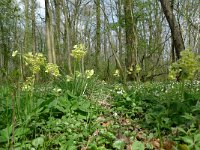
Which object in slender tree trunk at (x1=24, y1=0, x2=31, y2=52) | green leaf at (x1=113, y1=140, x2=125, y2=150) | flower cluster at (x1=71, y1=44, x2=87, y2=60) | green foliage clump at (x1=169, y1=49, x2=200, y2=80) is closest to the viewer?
green leaf at (x1=113, y1=140, x2=125, y2=150)

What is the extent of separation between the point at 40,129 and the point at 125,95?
142 centimetres

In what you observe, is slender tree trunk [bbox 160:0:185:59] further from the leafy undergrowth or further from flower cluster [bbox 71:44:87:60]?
flower cluster [bbox 71:44:87:60]

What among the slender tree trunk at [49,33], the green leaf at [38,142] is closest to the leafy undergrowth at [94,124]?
Answer: the green leaf at [38,142]

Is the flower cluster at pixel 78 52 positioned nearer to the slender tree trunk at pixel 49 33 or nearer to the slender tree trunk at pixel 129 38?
the slender tree trunk at pixel 129 38

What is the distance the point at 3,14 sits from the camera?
18.8 metres

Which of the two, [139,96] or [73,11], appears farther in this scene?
[73,11]

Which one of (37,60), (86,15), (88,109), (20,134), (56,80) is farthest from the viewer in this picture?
(86,15)

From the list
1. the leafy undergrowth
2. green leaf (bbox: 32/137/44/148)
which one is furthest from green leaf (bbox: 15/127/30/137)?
green leaf (bbox: 32/137/44/148)

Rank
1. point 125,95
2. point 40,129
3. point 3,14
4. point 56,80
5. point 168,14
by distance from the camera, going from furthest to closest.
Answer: point 3,14 < point 168,14 < point 56,80 < point 125,95 < point 40,129

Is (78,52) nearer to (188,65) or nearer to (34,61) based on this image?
(34,61)

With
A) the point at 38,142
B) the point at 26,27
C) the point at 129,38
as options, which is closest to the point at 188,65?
the point at 38,142

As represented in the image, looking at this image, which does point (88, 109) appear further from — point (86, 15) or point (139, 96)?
point (86, 15)

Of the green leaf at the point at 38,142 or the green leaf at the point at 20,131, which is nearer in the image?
the green leaf at the point at 38,142

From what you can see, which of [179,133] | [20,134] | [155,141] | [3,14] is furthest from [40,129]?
[3,14]
